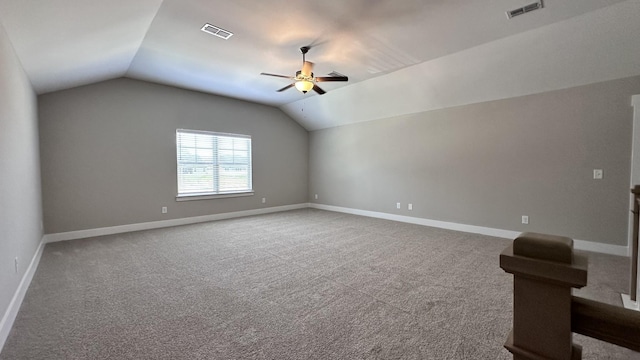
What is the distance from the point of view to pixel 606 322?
1.65ft

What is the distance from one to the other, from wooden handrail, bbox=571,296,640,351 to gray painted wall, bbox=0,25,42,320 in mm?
3337

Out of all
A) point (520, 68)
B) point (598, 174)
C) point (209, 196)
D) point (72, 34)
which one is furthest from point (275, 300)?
point (598, 174)

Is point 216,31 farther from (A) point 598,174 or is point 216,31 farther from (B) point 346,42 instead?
(A) point 598,174

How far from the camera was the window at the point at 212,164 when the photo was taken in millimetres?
5965

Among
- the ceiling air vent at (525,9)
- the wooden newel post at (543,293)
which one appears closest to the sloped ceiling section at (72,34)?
the wooden newel post at (543,293)

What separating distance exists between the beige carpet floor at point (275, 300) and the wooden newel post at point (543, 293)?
1532 millimetres

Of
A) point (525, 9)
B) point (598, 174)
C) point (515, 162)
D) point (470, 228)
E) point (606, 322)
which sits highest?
point (525, 9)

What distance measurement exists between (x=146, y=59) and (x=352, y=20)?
3300 millimetres

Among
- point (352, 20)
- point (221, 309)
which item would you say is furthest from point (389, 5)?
point (221, 309)

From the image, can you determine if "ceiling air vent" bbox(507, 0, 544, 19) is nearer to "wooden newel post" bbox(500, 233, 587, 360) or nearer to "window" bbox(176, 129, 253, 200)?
"wooden newel post" bbox(500, 233, 587, 360)

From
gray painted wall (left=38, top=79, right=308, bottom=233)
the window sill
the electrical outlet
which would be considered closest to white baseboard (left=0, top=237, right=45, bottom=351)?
gray painted wall (left=38, top=79, right=308, bottom=233)

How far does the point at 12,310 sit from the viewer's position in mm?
2291

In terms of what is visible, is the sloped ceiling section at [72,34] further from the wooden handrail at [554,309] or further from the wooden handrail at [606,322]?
the wooden handrail at [606,322]

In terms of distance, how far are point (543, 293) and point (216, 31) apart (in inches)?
158
